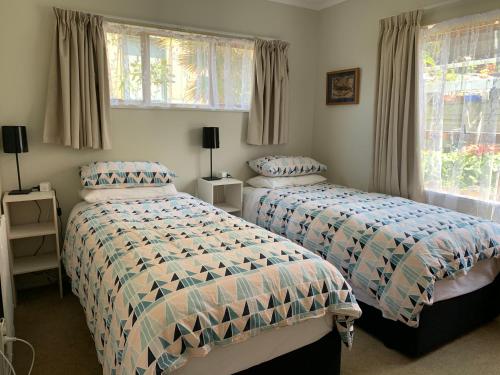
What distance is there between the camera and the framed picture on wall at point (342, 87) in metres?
3.85

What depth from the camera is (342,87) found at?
4.00 m

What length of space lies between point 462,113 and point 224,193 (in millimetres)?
2272

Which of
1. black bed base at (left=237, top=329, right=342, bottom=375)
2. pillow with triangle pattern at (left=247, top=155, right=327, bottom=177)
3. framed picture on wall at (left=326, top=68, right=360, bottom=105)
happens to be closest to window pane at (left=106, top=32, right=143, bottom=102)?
pillow with triangle pattern at (left=247, top=155, right=327, bottom=177)

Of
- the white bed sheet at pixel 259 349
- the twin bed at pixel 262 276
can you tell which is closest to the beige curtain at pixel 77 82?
the twin bed at pixel 262 276

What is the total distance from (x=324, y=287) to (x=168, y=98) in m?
2.41

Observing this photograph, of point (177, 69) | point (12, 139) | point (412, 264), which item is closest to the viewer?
point (412, 264)

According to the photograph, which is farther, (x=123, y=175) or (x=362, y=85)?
(x=362, y=85)

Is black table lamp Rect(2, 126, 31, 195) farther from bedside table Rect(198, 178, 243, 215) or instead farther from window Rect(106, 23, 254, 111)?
bedside table Rect(198, 178, 243, 215)

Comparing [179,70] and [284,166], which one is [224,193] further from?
[179,70]

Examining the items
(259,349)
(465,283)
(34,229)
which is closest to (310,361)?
(259,349)

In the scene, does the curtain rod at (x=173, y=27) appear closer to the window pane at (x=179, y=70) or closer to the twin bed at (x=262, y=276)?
the window pane at (x=179, y=70)

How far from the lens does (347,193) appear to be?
11.4 feet

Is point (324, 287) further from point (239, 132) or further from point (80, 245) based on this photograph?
point (239, 132)

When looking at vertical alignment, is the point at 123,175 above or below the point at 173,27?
below
